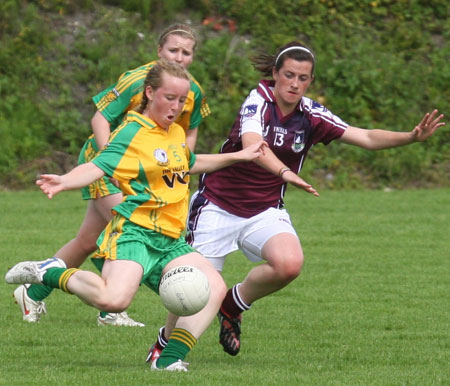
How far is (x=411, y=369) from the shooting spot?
5477mm

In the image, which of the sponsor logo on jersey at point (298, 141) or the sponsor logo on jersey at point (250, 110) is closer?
the sponsor logo on jersey at point (250, 110)

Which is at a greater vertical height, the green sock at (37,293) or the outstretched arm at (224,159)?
the outstretched arm at (224,159)

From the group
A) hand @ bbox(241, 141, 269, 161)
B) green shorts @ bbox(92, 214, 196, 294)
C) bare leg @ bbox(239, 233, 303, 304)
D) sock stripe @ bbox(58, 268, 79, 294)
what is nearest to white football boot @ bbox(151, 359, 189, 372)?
green shorts @ bbox(92, 214, 196, 294)

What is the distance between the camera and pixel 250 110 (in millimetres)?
6223

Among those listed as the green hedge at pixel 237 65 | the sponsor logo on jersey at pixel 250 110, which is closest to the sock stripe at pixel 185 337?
the sponsor logo on jersey at pixel 250 110

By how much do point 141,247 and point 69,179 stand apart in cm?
56

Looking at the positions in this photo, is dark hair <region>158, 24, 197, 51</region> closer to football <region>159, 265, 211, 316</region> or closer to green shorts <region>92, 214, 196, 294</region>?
green shorts <region>92, 214, 196, 294</region>

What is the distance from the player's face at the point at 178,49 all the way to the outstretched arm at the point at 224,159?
3.63 feet

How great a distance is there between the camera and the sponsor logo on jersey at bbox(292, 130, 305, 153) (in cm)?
629

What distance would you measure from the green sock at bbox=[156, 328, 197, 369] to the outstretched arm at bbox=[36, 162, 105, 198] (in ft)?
3.05

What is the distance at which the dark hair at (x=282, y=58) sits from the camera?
6233 mm

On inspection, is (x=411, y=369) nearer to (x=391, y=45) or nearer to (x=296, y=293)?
(x=296, y=293)

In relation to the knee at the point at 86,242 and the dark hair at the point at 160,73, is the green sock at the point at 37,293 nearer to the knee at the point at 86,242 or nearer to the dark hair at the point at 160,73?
the knee at the point at 86,242

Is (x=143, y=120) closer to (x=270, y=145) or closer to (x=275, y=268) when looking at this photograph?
(x=270, y=145)
